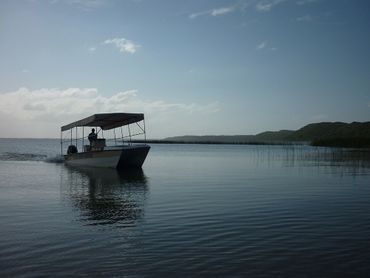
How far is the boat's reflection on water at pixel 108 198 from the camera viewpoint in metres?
12.8

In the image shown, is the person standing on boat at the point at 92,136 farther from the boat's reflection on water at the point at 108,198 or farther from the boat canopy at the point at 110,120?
the boat's reflection on water at the point at 108,198

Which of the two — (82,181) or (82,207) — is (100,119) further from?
(82,207)

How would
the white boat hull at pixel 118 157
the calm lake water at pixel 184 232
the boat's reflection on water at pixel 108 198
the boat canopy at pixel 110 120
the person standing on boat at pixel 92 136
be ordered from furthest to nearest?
1. the person standing on boat at pixel 92 136
2. the white boat hull at pixel 118 157
3. the boat canopy at pixel 110 120
4. the boat's reflection on water at pixel 108 198
5. the calm lake water at pixel 184 232

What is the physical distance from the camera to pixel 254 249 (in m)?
9.10

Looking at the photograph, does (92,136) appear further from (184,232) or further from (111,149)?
(184,232)

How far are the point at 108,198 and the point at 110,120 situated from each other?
16470 mm

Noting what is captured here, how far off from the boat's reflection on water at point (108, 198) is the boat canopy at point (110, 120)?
19.2 feet

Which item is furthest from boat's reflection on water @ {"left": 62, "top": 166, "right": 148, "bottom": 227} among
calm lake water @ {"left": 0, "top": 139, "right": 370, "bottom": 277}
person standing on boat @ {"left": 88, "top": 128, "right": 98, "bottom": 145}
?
person standing on boat @ {"left": 88, "top": 128, "right": 98, "bottom": 145}

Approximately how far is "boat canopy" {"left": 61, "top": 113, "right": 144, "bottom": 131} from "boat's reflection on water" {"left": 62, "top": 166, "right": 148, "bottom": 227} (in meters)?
5.85

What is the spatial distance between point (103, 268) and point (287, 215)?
23.5 ft

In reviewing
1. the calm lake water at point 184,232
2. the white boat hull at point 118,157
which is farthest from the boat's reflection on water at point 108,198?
the white boat hull at point 118,157

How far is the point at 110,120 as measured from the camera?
110 ft

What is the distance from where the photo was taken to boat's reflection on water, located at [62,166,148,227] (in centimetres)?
1284

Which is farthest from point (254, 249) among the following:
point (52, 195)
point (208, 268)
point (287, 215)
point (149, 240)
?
point (52, 195)
